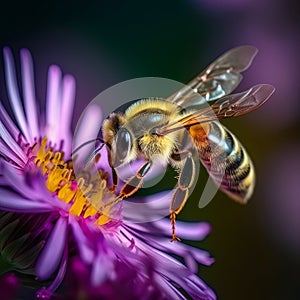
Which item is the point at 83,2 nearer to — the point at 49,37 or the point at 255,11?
the point at 49,37

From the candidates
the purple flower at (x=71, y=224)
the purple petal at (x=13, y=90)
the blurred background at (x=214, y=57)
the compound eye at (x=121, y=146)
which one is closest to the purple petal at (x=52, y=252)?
the purple flower at (x=71, y=224)

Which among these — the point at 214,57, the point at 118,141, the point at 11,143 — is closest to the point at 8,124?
the point at 11,143

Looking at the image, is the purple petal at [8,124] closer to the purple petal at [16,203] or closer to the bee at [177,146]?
the bee at [177,146]

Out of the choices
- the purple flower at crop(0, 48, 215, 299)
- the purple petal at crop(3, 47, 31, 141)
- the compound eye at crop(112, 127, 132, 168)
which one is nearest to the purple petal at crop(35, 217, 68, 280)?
the purple flower at crop(0, 48, 215, 299)

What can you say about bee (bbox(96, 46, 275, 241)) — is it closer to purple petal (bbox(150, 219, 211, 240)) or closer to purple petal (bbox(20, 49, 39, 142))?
purple petal (bbox(150, 219, 211, 240))

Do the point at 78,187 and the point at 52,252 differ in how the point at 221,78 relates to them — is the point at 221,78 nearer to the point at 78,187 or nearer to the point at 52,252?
the point at 78,187

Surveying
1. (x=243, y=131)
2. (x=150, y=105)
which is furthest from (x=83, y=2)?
(x=150, y=105)
